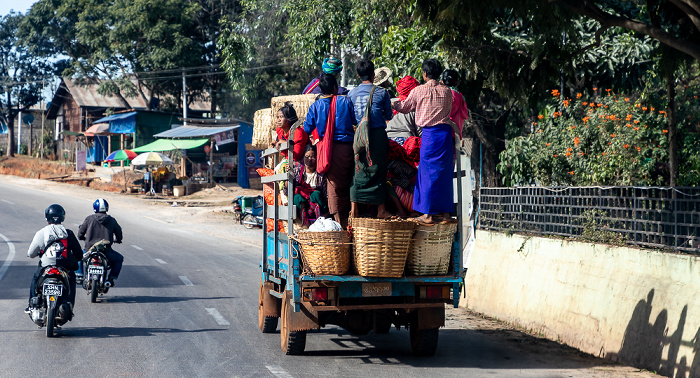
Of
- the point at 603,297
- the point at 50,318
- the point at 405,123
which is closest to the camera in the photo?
the point at 603,297

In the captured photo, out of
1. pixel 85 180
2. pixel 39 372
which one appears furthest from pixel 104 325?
pixel 85 180

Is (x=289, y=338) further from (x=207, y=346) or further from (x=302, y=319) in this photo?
(x=207, y=346)

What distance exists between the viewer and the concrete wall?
281 inches

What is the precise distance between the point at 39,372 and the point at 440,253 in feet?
13.2

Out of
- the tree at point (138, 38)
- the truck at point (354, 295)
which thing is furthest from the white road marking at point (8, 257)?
the tree at point (138, 38)

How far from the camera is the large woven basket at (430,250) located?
24.4 ft

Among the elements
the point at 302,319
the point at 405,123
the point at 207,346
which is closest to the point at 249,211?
the point at 207,346

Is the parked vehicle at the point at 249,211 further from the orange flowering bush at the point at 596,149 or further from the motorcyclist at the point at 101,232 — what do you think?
the motorcyclist at the point at 101,232

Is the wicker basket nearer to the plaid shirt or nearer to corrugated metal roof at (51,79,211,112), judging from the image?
the plaid shirt

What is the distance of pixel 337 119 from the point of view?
25.6ft

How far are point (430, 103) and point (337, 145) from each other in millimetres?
1032

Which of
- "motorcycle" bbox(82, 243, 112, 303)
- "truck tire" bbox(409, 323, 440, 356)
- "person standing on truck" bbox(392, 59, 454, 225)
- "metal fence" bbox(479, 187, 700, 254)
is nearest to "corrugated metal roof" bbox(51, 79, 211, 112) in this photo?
"motorcycle" bbox(82, 243, 112, 303)

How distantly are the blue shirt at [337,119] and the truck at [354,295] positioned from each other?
33 cm

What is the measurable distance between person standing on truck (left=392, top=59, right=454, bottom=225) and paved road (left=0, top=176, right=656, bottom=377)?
165 centimetres
